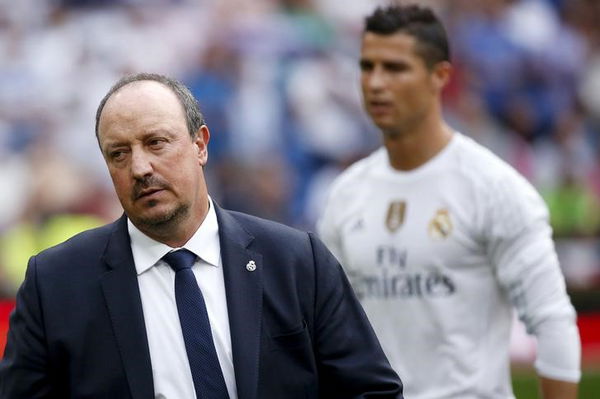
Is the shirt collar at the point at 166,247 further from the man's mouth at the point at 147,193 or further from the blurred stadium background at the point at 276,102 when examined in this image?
the blurred stadium background at the point at 276,102

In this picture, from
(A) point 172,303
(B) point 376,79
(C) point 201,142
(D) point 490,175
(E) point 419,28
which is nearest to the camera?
(A) point 172,303

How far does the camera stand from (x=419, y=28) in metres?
5.81

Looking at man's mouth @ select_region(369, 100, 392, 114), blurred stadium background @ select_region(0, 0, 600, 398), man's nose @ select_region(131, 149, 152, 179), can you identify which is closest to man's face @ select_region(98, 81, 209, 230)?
man's nose @ select_region(131, 149, 152, 179)

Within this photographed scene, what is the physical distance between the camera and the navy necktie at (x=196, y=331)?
367 centimetres

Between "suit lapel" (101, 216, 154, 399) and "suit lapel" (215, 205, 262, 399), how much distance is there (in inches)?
9.2

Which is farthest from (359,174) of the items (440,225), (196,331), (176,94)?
(196,331)

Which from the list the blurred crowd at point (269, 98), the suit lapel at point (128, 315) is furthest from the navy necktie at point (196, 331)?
the blurred crowd at point (269, 98)

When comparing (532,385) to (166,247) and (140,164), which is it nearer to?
(166,247)

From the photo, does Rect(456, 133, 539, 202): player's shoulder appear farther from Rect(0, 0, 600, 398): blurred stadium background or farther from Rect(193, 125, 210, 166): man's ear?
Rect(0, 0, 600, 398): blurred stadium background

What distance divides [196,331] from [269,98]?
315 inches

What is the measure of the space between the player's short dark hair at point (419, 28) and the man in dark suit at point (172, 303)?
2.04 metres

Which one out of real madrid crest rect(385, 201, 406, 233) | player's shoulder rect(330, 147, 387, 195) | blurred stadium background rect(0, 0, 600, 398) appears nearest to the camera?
real madrid crest rect(385, 201, 406, 233)

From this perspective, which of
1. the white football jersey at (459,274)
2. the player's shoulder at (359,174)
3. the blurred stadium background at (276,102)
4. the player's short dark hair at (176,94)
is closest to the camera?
the player's short dark hair at (176,94)

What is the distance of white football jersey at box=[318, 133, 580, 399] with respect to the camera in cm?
520
